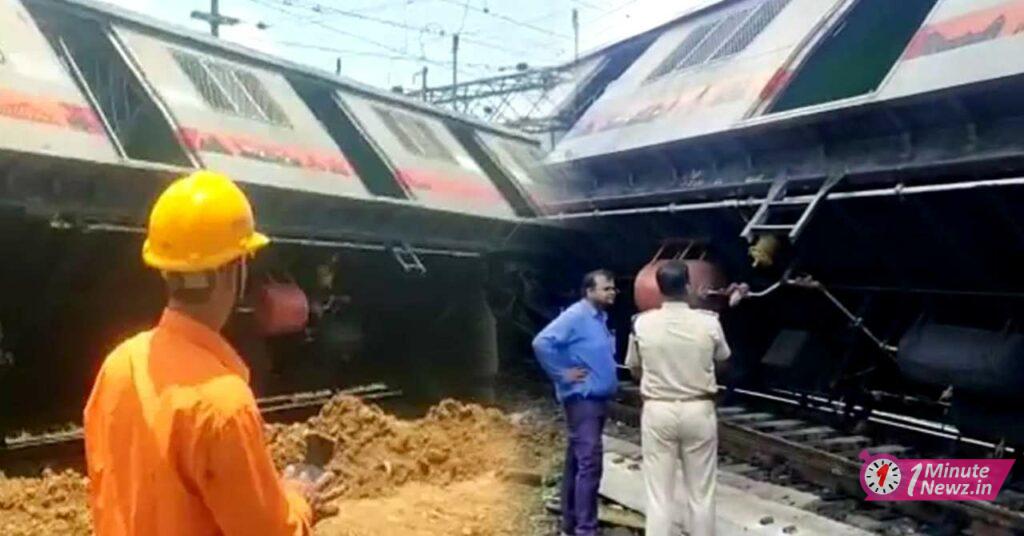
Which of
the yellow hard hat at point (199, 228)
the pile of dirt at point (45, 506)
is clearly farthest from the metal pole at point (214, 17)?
the yellow hard hat at point (199, 228)

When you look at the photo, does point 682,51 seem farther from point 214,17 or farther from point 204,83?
point 214,17

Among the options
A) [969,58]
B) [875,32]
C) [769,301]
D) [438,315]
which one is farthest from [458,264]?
[969,58]

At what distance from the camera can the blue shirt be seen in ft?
16.9

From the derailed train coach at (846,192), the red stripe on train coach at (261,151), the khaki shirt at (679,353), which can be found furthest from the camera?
the red stripe on train coach at (261,151)

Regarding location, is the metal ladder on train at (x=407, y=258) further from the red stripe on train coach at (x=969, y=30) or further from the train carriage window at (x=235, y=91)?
the red stripe on train coach at (x=969, y=30)

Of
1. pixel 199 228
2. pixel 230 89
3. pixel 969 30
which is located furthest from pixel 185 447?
pixel 230 89

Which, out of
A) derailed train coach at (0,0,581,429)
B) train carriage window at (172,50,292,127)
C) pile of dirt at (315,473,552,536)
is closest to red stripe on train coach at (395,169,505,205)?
derailed train coach at (0,0,581,429)

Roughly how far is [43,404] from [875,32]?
20.2 feet

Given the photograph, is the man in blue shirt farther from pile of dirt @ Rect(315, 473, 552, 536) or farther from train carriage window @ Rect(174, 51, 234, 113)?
train carriage window @ Rect(174, 51, 234, 113)

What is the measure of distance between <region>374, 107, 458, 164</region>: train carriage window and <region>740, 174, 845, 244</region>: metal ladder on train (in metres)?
4.13

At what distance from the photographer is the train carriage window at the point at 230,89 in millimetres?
7316

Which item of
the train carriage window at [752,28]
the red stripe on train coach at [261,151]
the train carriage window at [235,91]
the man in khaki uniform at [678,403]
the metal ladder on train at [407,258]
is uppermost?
the train carriage window at [752,28]

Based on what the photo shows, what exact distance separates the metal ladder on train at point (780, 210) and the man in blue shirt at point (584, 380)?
1366 millimetres

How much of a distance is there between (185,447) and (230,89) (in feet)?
20.6
